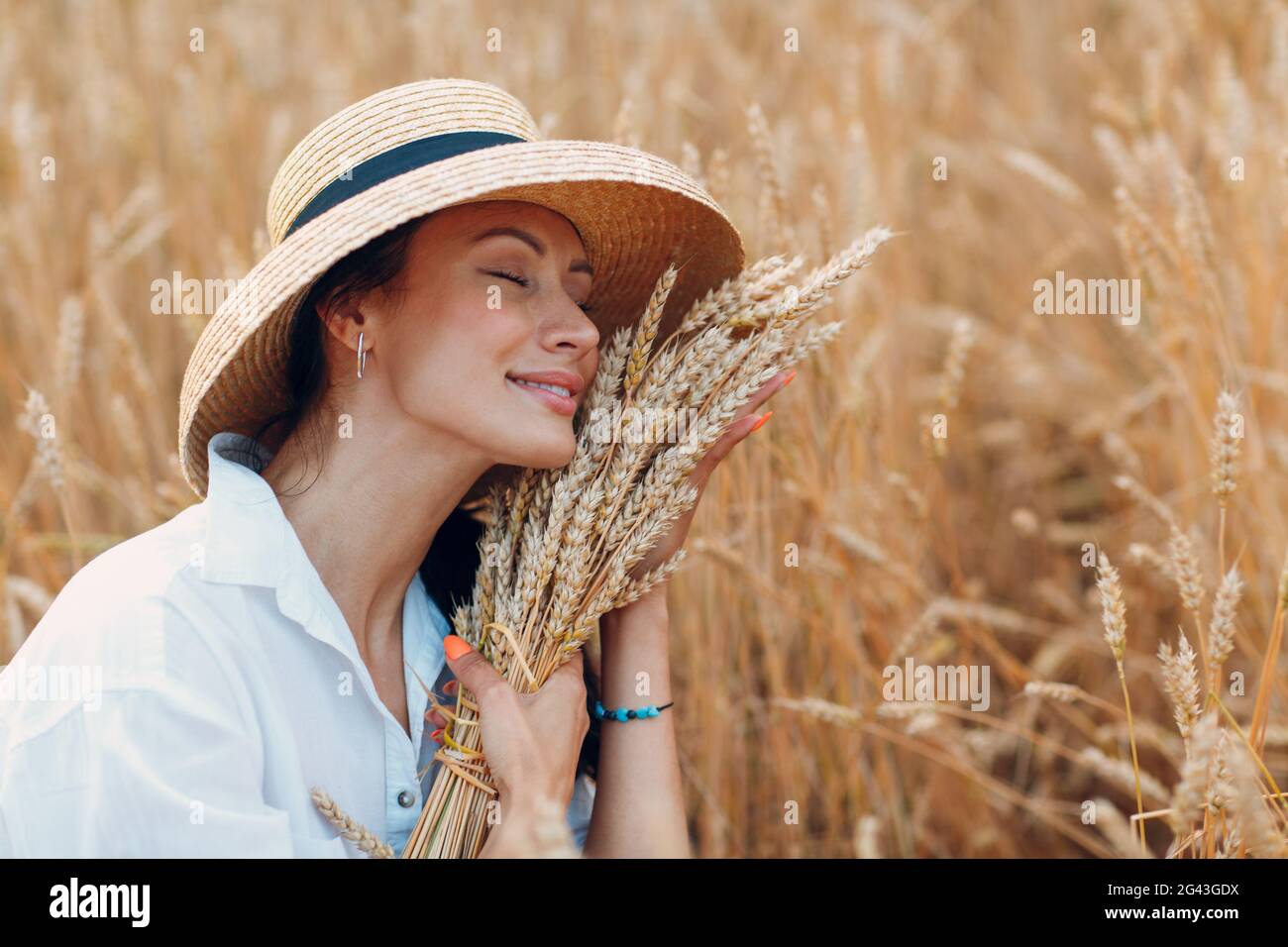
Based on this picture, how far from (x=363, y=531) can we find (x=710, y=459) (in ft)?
1.20

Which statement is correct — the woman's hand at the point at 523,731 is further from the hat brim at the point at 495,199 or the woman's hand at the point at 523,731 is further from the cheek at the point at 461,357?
the hat brim at the point at 495,199

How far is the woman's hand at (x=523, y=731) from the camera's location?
100cm

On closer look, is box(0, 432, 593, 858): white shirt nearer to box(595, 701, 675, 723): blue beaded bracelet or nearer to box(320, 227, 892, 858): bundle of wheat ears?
box(320, 227, 892, 858): bundle of wheat ears

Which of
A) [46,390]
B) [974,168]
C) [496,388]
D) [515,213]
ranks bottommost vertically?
[496,388]

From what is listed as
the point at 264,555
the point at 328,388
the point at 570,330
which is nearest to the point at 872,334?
the point at 570,330

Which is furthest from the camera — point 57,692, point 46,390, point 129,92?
point 129,92

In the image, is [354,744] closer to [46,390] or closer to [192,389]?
[192,389]

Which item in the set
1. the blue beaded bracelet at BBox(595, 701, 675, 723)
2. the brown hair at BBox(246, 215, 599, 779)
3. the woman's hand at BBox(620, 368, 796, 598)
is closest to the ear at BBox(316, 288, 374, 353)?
the brown hair at BBox(246, 215, 599, 779)

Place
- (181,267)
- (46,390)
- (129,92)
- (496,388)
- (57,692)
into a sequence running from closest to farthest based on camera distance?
(57,692), (496,388), (46,390), (181,267), (129,92)

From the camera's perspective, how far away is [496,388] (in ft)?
3.59

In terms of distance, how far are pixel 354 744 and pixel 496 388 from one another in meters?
0.37
